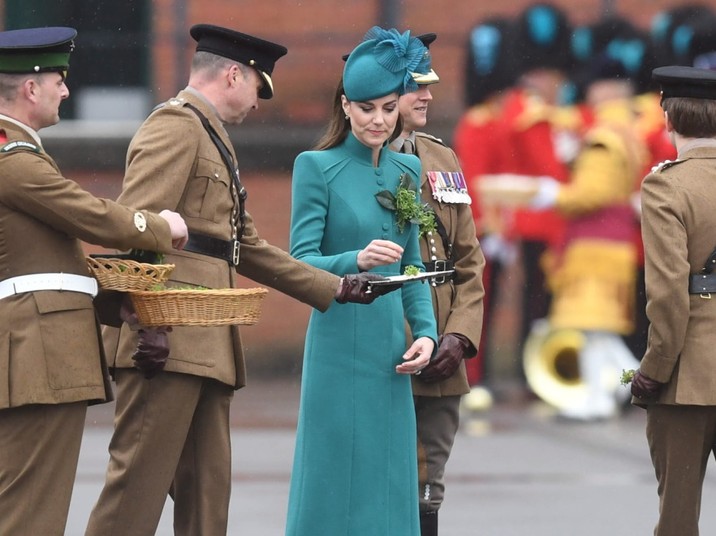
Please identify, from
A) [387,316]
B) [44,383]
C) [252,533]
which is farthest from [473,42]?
[44,383]

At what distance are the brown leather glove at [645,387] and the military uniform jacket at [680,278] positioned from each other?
21mm

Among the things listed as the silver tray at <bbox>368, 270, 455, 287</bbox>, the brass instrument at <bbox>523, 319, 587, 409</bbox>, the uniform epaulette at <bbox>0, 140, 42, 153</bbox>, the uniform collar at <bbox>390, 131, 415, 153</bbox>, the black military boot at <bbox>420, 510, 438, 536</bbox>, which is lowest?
the brass instrument at <bbox>523, 319, 587, 409</bbox>

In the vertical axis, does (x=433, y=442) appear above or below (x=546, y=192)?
below

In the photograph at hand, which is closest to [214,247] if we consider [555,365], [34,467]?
[34,467]

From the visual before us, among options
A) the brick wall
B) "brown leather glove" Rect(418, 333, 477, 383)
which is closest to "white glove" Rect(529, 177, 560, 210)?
the brick wall

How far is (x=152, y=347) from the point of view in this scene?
548cm

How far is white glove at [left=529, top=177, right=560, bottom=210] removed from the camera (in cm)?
1202

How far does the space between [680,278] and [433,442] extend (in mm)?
1233

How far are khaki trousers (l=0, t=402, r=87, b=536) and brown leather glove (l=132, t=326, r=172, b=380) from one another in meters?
0.28

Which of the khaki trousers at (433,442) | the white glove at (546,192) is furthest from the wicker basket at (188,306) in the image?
the white glove at (546,192)

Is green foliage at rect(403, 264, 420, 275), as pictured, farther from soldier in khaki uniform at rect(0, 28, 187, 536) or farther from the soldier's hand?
soldier in khaki uniform at rect(0, 28, 187, 536)

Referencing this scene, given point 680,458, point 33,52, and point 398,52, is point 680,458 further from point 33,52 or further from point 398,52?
point 33,52

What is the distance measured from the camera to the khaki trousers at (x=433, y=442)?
21.4 ft

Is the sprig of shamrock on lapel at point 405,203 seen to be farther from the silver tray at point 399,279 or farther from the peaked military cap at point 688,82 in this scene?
the peaked military cap at point 688,82
